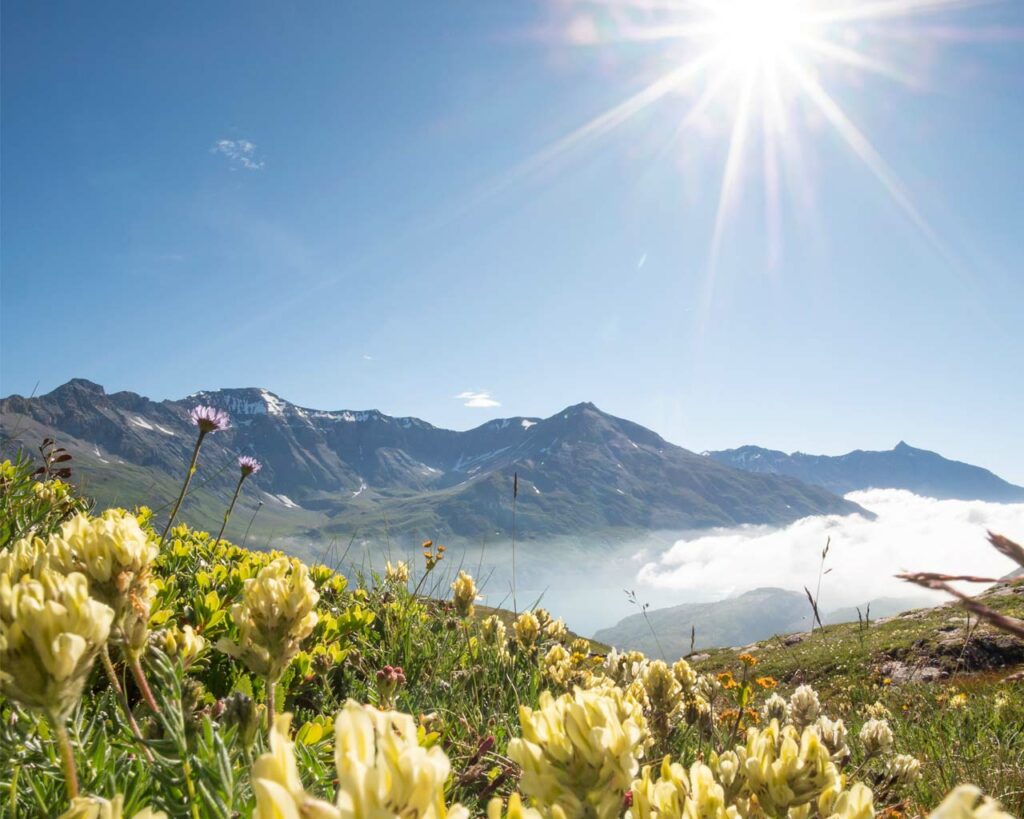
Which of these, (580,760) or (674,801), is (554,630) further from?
(580,760)

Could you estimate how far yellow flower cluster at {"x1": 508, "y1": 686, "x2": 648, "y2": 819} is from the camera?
4.75 feet

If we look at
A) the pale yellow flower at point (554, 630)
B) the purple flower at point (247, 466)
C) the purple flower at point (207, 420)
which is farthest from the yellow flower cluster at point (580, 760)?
the pale yellow flower at point (554, 630)

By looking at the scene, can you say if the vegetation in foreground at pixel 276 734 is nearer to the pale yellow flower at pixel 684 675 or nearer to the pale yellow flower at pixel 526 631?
the pale yellow flower at pixel 684 675

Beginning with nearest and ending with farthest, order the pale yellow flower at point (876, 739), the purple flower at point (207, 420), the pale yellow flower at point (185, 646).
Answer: the pale yellow flower at point (185, 646) < the pale yellow flower at point (876, 739) < the purple flower at point (207, 420)

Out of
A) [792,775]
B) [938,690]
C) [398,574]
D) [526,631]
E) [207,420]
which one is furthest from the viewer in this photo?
[938,690]

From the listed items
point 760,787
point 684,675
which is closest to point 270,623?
point 760,787

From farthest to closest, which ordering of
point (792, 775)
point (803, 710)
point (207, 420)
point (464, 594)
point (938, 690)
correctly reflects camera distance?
point (938, 690) → point (464, 594) → point (207, 420) → point (803, 710) → point (792, 775)

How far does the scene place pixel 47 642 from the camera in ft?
4.66

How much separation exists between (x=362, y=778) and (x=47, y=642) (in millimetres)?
1066

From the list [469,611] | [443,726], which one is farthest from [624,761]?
[469,611]

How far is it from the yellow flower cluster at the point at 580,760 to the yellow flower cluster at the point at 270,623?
1.05 metres

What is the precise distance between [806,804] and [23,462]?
258 inches

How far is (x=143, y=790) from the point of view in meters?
1.90

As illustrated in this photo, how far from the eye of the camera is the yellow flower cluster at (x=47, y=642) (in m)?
1.38
